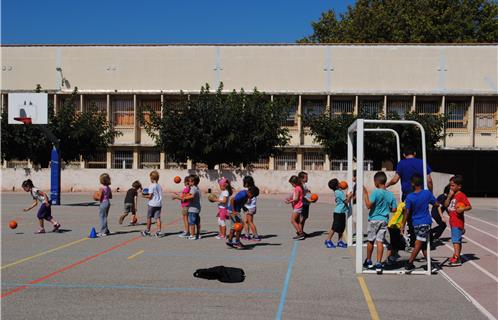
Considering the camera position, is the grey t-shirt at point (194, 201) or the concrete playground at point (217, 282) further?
the grey t-shirt at point (194, 201)

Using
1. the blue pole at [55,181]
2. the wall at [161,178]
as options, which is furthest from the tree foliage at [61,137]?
the blue pole at [55,181]

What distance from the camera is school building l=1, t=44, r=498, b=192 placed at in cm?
4722

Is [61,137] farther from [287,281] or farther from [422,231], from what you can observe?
[422,231]

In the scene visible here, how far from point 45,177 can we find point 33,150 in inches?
91.6

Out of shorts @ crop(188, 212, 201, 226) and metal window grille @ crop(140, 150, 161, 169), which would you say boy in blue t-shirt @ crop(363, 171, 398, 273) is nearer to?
shorts @ crop(188, 212, 201, 226)

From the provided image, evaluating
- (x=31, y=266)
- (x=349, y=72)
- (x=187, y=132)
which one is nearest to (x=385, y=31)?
(x=349, y=72)

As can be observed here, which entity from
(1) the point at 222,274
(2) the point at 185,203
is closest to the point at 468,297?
(1) the point at 222,274

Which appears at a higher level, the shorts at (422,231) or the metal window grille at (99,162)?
the metal window grille at (99,162)

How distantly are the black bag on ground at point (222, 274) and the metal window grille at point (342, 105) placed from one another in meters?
38.4

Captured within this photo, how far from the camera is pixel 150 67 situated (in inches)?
1938

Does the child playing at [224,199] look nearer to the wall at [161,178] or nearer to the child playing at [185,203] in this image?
the child playing at [185,203]

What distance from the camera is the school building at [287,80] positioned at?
47.2m

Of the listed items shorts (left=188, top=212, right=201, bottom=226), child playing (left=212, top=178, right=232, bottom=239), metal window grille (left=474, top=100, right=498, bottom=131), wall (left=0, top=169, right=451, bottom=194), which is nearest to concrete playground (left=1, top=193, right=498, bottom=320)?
shorts (left=188, top=212, right=201, bottom=226)

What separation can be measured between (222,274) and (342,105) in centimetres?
3909
